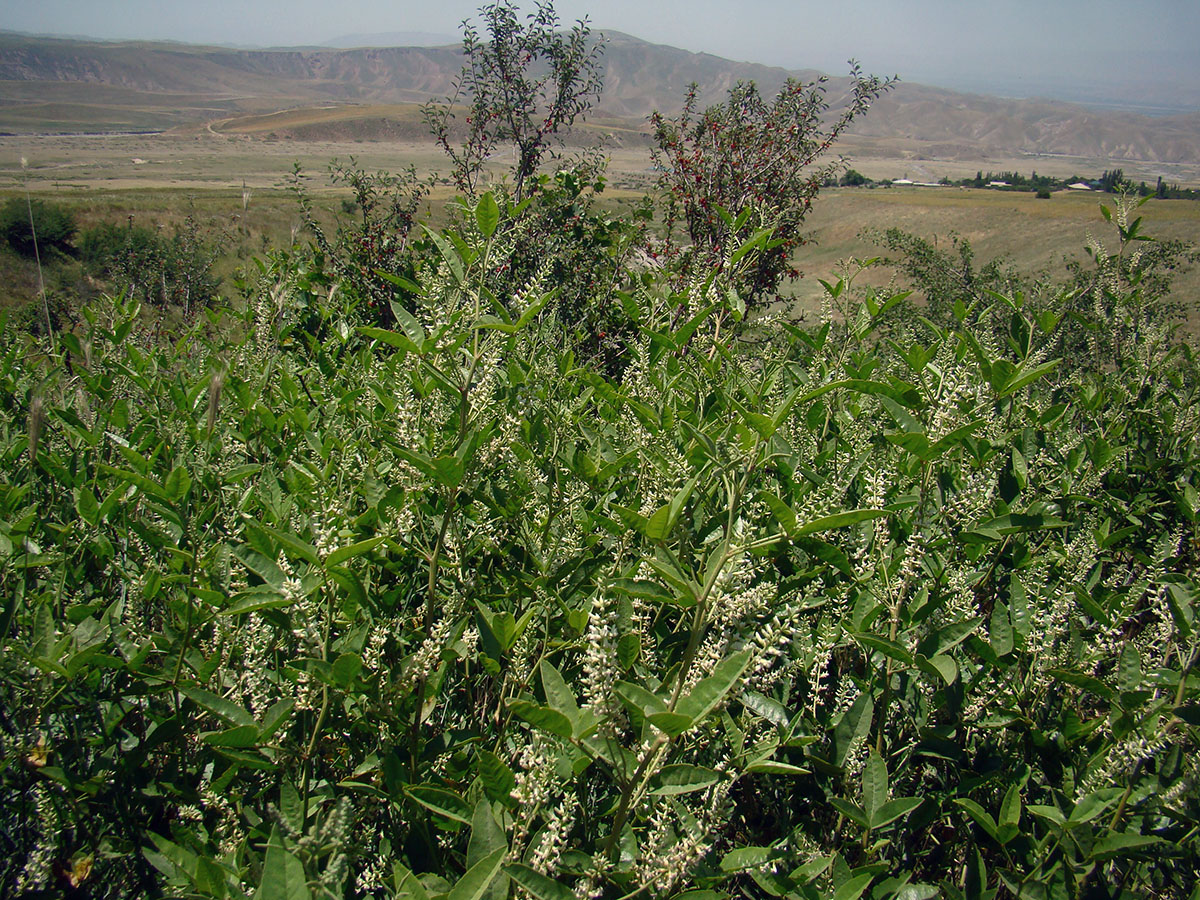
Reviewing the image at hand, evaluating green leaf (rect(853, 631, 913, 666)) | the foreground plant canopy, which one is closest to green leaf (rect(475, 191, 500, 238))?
the foreground plant canopy

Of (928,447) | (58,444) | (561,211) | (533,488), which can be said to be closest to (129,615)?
(533,488)

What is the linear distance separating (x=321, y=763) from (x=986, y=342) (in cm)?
330

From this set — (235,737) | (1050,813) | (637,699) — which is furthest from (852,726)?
(235,737)

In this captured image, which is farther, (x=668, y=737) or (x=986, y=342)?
(x=986, y=342)

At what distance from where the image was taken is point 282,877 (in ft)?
3.61

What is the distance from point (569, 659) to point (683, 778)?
29.2 inches

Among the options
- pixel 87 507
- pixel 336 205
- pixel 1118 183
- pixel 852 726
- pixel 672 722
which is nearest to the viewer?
pixel 672 722

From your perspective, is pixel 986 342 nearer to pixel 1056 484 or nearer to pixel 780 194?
pixel 1056 484

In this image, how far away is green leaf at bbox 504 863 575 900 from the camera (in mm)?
1158

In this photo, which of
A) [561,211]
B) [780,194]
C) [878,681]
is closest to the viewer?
[878,681]

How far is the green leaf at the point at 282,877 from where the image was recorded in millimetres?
1080

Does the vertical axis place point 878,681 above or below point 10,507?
below

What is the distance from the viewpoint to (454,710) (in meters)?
1.86

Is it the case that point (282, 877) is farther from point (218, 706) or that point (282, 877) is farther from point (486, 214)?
point (486, 214)
